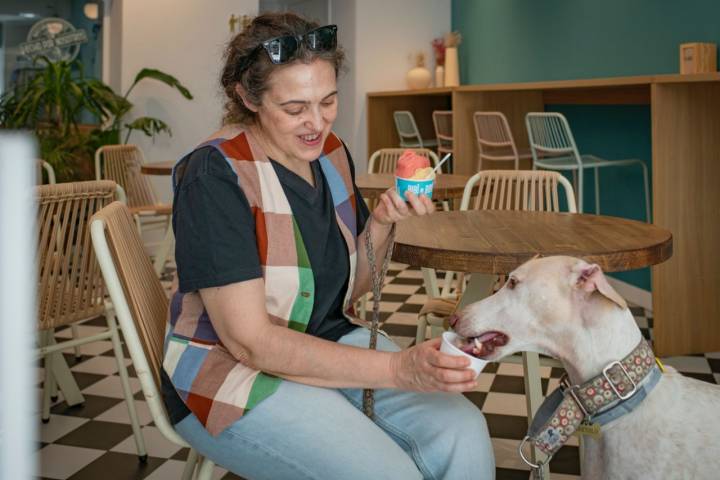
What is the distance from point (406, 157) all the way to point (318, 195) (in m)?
0.21

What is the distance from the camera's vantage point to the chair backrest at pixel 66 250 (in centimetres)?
229

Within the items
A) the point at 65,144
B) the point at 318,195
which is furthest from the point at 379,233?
the point at 65,144

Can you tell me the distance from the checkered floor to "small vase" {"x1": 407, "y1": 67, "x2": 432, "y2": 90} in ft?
15.7

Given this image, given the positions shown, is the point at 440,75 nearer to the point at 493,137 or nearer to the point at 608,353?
the point at 493,137

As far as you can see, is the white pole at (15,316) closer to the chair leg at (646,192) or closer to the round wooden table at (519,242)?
the round wooden table at (519,242)

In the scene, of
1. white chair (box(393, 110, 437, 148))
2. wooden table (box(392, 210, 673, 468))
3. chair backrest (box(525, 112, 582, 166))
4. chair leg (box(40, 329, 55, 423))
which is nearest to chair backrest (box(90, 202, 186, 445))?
wooden table (box(392, 210, 673, 468))

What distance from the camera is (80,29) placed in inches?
308

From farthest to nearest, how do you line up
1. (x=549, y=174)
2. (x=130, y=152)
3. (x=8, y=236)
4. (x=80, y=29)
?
(x=80, y=29) → (x=130, y=152) → (x=549, y=174) → (x=8, y=236)

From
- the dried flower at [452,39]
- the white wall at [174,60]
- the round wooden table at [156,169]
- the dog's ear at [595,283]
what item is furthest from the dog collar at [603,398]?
the dried flower at [452,39]

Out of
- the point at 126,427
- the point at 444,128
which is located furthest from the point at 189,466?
the point at 444,128

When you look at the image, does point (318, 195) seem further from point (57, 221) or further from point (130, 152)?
point (130, 152)

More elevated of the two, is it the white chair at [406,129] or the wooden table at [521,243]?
the white chair at [406,129]

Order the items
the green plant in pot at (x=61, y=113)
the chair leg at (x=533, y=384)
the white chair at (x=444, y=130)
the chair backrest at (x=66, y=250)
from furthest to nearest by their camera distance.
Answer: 1. the white chair at (x=444, y=130)
2. the green plant in pot at (x=61, y=113)
3. the chair backrest at (x=66, y=250)
4. the chair leg at (x=533, y=384)

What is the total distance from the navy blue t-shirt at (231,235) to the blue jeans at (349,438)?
14 centimetres
